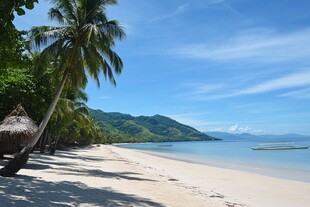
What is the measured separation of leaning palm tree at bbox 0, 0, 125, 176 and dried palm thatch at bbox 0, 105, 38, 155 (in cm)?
273

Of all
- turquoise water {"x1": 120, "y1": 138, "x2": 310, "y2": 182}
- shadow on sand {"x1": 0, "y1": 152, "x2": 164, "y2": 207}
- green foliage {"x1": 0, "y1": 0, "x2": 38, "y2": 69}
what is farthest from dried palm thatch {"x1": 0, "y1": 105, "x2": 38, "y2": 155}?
turquoise water {"x1": 120, "y1": 138, "x2": 310, "y2": 182}

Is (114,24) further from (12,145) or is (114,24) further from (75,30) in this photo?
(12,145)

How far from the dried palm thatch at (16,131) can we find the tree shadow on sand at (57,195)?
4594 mm

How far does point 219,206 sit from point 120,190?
3.13 metres

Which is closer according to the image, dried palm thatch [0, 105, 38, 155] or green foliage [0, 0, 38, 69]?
green foliage [0, 0, 38, 69]

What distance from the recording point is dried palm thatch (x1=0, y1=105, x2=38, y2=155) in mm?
14375

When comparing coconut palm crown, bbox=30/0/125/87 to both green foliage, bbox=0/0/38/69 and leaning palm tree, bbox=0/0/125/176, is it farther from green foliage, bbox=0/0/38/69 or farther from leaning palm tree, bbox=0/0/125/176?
green foliage, bbox=0/0/38/69

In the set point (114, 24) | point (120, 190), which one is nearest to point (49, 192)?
point (120, 190)

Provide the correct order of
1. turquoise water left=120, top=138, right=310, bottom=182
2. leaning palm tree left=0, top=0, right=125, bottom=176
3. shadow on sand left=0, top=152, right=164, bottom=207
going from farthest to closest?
turquoise water left=120, top=138, right=310, bottom=182 < leaning palm tree left=0, top=0, right=125, bottom=176 < shadow on sand left=0, top=152, right=164, bottom=207

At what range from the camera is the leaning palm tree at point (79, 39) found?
1346 cm

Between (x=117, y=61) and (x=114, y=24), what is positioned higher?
(x=114, y=24)

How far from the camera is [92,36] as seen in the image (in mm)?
12984

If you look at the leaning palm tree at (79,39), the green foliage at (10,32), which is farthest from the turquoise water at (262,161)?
the green foliage at (10,32)

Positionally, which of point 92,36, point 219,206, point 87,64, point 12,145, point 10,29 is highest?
point 92,36
